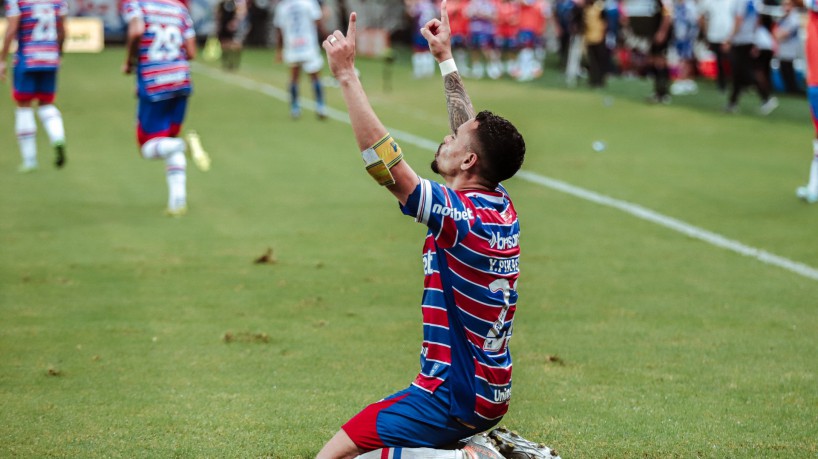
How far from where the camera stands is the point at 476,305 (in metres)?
4.04

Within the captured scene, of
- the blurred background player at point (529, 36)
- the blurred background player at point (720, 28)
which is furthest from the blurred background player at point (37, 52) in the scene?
the blurred background player at point (529, 36)

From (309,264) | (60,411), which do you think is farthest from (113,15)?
(60,411)

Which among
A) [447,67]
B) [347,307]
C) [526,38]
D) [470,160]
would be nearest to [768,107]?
[526,38]

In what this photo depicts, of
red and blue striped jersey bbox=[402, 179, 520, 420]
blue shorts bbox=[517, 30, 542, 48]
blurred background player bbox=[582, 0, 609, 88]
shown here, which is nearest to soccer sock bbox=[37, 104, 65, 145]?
red and blue striped jersey bbox=[402, 179, 520, 420]

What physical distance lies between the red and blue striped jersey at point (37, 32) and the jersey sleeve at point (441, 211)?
10.2 metres

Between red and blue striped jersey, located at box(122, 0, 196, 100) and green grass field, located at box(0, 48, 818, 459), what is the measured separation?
1282 millimetres

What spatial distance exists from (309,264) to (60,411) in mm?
3775

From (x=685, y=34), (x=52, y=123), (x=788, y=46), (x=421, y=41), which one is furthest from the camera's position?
(x=421, y=41)

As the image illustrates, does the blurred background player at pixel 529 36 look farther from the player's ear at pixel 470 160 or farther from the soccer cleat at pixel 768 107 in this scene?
the player's ear at pixel 470 160

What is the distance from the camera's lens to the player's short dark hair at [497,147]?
4035 mm

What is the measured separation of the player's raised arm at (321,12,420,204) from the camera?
371cm

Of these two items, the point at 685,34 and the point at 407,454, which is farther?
the point at 685,34

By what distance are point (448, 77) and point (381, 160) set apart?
4.32ft

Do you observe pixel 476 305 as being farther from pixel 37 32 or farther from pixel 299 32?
pixel 299 32
